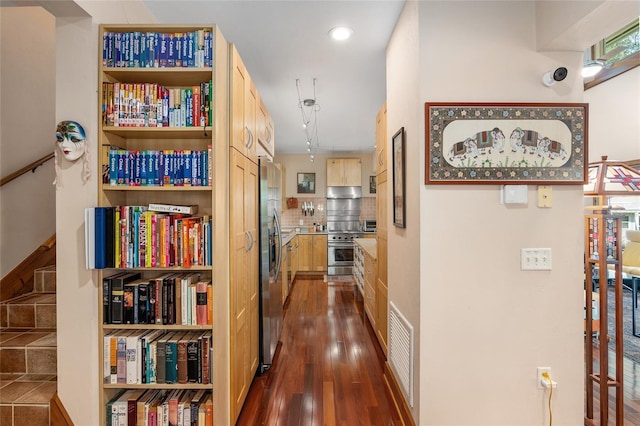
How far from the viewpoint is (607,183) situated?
1692mm

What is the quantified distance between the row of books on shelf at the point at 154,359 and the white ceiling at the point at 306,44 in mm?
2273

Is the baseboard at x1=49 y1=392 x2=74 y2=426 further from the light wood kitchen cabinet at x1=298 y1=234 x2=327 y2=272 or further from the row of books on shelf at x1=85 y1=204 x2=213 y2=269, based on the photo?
the light wood kitchen cabinet at x1=298 y1=234 x2=327 y2=272

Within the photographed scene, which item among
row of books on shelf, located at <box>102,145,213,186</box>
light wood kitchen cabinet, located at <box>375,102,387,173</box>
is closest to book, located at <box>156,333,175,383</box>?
row of books on shelf, located at <box>102,145,213,186</box>

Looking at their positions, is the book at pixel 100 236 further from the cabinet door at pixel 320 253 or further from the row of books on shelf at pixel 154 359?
the cabinet door at pixel 320 253

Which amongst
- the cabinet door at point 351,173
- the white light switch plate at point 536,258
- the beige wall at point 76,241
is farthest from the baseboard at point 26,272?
the cabinet door at point 351,173

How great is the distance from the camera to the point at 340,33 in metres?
2.27

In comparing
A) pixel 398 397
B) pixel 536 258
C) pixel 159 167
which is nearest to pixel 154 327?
pixel 159 167

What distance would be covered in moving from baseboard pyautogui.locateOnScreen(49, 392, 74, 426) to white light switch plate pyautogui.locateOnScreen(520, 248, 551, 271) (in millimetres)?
2738

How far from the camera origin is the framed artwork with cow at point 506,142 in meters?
1.62

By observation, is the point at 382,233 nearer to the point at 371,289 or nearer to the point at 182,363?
the point at 371,289

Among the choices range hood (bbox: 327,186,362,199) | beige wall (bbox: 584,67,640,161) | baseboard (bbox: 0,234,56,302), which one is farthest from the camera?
range hood (bbox: 327,186,362,199)

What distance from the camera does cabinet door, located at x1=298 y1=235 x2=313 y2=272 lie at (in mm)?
6539

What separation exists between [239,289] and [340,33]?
2147 mm

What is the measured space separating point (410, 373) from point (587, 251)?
1369 mm
